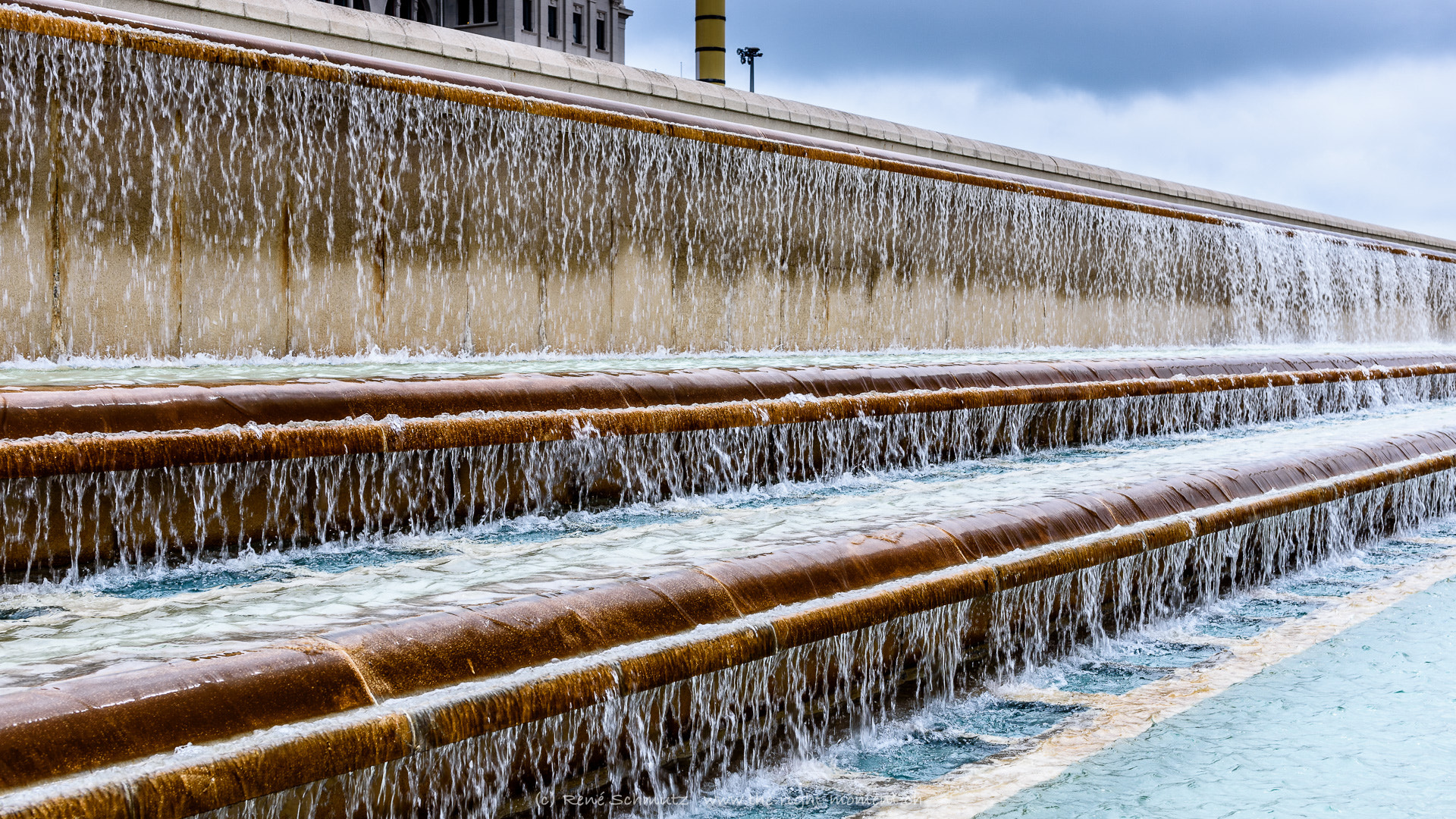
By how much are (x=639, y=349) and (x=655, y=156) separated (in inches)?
41.5

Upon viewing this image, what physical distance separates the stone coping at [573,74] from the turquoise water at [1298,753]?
18.5 ft

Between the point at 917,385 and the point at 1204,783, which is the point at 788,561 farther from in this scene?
the point at 917,385

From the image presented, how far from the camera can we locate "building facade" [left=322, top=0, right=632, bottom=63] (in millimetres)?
48353

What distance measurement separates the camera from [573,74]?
27.5ft

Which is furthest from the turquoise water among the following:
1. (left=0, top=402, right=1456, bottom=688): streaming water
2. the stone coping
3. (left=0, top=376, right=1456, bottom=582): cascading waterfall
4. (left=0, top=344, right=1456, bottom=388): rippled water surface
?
the stone coping

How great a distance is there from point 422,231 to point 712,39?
26686 mm

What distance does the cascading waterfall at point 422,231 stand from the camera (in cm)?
497

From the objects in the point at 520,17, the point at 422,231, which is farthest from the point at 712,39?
the point at 422,231

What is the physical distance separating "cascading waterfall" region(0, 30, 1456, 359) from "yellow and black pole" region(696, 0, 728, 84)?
2230 cm

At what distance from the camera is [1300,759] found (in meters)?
2.79

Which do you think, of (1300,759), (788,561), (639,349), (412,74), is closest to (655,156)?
(639,349)

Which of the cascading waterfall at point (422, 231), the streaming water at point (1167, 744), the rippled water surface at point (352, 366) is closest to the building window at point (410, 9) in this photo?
the cascading waterfall at point (422, 231)

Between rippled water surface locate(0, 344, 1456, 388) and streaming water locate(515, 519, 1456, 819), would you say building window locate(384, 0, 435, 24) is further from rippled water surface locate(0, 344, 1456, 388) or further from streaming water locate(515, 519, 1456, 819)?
streaming water locate(515, 519, 1456, 819)

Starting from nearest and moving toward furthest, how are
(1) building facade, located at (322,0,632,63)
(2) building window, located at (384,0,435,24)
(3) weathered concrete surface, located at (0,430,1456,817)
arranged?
(3) weathered concrete surface, located at (0,430,1456,817)
(2) building window, located at (384,0,435,24)
(1) building facade, located at (322,0,632,63)
